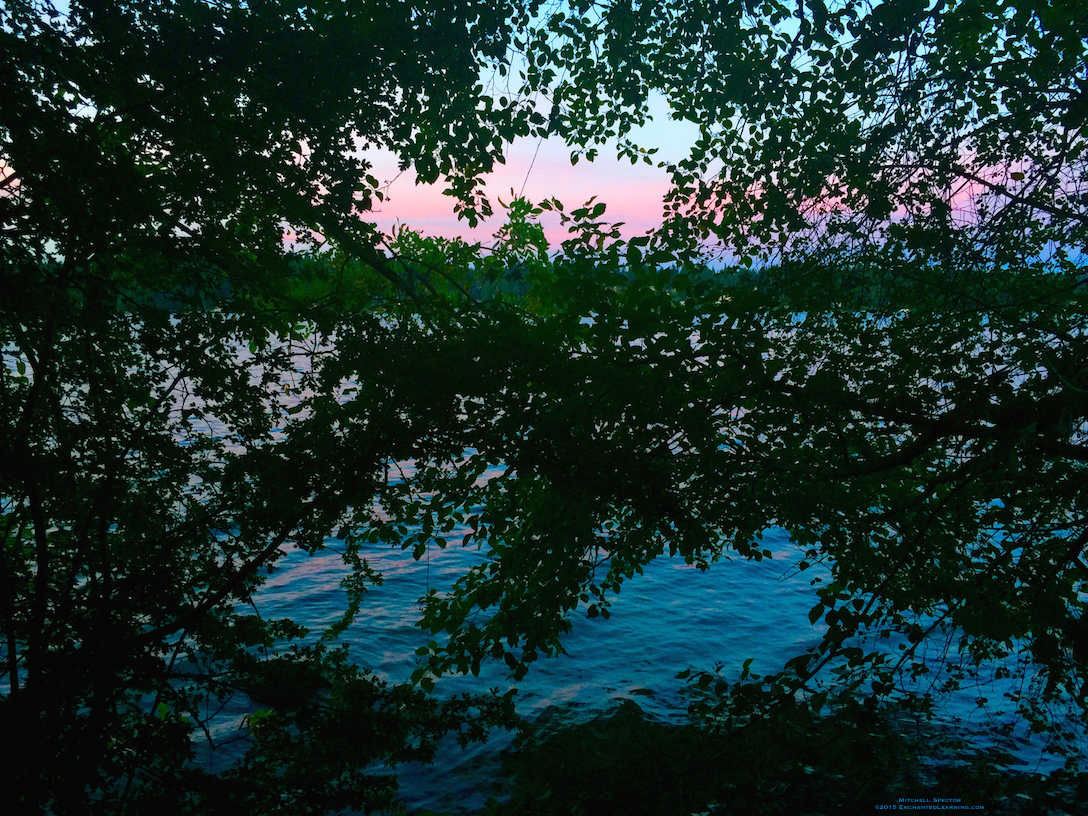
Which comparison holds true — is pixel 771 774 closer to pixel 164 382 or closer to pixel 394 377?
pixel 394 377

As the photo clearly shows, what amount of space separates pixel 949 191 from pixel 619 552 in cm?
428

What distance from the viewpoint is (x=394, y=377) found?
469cm

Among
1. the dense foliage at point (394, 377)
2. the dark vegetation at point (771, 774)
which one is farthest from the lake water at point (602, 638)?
the dense foliage at point (394, 377)

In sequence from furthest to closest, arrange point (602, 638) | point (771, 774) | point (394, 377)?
point (602, 638)
point (771, 774)
point (394, 377)

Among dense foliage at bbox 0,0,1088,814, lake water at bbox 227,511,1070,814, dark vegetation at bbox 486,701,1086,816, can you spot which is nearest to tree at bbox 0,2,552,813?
dense foliage at bbox 0,0,1088,814

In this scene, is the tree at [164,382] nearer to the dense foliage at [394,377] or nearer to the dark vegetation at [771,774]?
the dense foliage at [394,377]

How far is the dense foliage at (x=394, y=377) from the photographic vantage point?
4.33 metres

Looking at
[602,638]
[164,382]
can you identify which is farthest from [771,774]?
[164,382]

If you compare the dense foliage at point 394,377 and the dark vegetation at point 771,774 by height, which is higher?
the dense foliage at point 394,377

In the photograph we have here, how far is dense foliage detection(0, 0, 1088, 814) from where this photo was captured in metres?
4.33

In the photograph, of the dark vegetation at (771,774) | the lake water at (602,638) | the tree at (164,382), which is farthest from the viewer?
the lake water at (602,638)

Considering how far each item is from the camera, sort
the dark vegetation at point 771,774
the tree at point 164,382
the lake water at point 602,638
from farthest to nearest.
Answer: the lake water at point 602,638
the dark vegetation at point 771,774
the tree at point 164,382

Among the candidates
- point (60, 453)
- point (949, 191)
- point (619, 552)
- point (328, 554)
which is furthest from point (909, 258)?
point (328, 554)

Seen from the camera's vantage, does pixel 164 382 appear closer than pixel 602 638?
Yes
